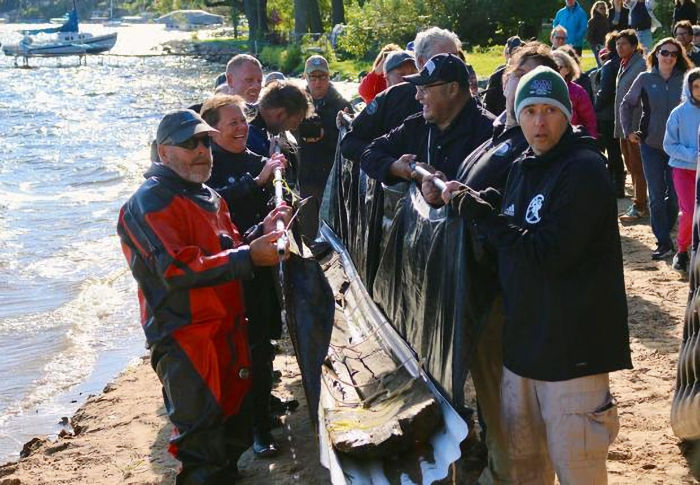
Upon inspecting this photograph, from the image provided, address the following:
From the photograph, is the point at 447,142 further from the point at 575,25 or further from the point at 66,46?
the point at 66,46

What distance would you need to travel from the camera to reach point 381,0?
4300 centimetres

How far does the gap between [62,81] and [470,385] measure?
54.9m

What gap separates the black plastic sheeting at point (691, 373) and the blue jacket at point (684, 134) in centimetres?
416

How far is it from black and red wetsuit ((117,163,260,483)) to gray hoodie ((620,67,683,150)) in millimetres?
6602

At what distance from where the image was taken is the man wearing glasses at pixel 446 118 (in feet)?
20.7

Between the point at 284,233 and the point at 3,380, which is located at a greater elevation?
the point at 284,233

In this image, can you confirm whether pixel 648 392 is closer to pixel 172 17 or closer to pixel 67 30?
pixel 67 30

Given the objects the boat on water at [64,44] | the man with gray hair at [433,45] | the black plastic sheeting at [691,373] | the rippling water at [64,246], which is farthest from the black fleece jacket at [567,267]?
the boat on water at [64,44]

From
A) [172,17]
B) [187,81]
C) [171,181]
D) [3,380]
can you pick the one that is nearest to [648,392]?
[171,181]

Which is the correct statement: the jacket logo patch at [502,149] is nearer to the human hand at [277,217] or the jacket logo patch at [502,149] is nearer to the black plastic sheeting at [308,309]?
the black plastic sheeting at [308,309]

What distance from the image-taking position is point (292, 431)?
23.7 feet

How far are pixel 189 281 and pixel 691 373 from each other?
2.48 metres

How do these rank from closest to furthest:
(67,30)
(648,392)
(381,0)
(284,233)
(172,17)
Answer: (284,233), (648,392), (381,0), (67,30), (172,17)

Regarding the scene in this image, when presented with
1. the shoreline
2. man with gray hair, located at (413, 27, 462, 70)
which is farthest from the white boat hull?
man with gray hair, located at (413, 27, 462, 70)
